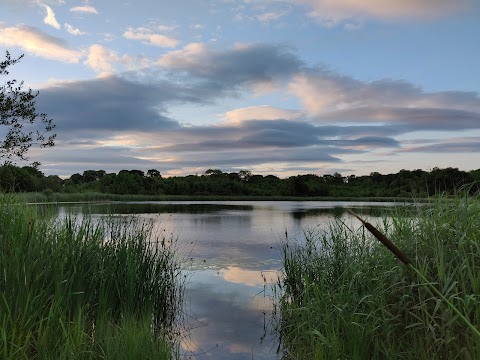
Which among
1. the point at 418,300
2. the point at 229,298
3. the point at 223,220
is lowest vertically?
the point at 229,298

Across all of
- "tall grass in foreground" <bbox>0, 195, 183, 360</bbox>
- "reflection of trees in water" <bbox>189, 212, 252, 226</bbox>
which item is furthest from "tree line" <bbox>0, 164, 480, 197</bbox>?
"tall grass in foreground" <bbox>0, 195, 183, 360</bbox>

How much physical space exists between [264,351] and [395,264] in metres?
3.28

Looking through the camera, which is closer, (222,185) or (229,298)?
(229,298)

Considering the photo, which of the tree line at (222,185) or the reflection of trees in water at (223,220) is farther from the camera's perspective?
the tree line at (222,185)

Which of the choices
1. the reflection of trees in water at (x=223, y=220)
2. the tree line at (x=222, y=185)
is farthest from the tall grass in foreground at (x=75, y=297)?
the tree line at (x=222, y=185)

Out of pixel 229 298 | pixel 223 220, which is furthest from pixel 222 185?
pixel 229 298

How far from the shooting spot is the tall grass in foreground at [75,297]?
4883 millimetres

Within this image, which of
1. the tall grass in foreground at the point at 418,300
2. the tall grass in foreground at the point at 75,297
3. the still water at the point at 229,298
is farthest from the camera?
the still water at the point at 229,298

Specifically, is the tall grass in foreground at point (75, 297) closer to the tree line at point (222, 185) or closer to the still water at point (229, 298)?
the still water at point (229, 298)

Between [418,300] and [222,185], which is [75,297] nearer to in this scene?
[418,300]

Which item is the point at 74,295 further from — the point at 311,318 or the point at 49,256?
the point at 311,318

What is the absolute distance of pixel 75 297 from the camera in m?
6.23

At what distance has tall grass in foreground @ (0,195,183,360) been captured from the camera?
4883 mm

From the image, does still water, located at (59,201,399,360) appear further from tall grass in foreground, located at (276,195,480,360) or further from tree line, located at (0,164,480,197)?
tree line, located at (0,164,480,197)
